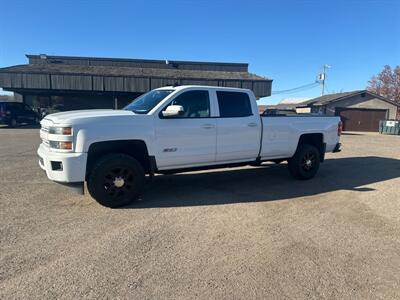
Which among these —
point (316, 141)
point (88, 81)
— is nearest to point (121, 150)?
point (316, 141)

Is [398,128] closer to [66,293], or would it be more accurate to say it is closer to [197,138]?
[197,138]

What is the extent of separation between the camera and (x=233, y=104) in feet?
20.8

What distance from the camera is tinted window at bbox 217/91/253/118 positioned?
617cm

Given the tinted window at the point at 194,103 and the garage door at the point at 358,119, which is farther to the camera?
the garage door at the point at 358,119

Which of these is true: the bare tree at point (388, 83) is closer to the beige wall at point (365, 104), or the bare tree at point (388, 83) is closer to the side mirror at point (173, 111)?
the beige wall at point (365, 104)

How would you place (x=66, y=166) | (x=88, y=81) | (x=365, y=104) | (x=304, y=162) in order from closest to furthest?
1. (x=66, y=166)
2. (x=304, y=162)
3. (x=88, y=81)
4. (x=365, y=104)

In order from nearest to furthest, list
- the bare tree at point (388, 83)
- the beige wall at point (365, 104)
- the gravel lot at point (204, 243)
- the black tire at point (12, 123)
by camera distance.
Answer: the gravel lot at point (204, 243), the black tire at point (12, 123), the beige wall at point (365, 104), the bare tree at point (388, 83)

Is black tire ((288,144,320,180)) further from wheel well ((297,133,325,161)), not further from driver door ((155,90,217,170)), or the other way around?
driver door ((155,90,217,170))

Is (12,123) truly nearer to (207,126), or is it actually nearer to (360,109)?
(207,126)

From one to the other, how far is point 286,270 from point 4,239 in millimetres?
3474

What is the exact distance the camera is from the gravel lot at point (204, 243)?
2996 millimetres

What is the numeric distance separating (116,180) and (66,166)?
828mm

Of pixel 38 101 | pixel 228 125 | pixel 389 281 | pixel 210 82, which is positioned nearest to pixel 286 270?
pixel 389 281

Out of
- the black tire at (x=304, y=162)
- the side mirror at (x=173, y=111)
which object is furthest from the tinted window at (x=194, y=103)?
the black tire at (x=304, y=162)
